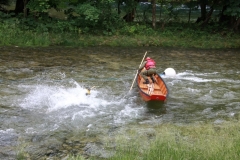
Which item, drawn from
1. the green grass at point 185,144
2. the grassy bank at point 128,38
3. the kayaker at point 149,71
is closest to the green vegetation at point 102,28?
the grassy bank at point 128,38

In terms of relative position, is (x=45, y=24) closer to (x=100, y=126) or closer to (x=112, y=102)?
(x=112, y=102)

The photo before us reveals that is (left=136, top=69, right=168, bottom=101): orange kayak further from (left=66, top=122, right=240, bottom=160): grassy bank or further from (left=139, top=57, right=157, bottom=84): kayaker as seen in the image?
(left=66, top=122, right=240, bottom=160): grassy bank

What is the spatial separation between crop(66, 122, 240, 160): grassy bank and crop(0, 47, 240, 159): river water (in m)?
0.55

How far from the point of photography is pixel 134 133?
7785 mm

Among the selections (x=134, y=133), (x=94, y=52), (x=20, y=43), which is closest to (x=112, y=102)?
(x=134, y=133)

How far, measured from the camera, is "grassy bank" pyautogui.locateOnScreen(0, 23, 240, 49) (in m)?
18.9

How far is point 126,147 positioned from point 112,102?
4061mm

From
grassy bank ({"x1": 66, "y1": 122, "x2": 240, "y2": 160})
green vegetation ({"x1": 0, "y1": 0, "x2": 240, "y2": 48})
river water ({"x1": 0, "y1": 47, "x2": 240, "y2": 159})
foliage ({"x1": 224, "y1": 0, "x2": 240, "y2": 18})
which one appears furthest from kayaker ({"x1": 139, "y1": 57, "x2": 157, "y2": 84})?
foliage ({"x1": 224, "y1": 0, "x2": 240, "y2": 18})

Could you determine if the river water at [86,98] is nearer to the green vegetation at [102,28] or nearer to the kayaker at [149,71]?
the kayaker at [149,71]

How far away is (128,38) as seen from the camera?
21156mm

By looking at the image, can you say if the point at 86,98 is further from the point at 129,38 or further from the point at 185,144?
the point at 129,38

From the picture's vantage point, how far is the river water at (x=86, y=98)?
24.6 ft

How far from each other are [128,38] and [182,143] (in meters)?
15.2

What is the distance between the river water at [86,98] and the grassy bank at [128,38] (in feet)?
4.16
